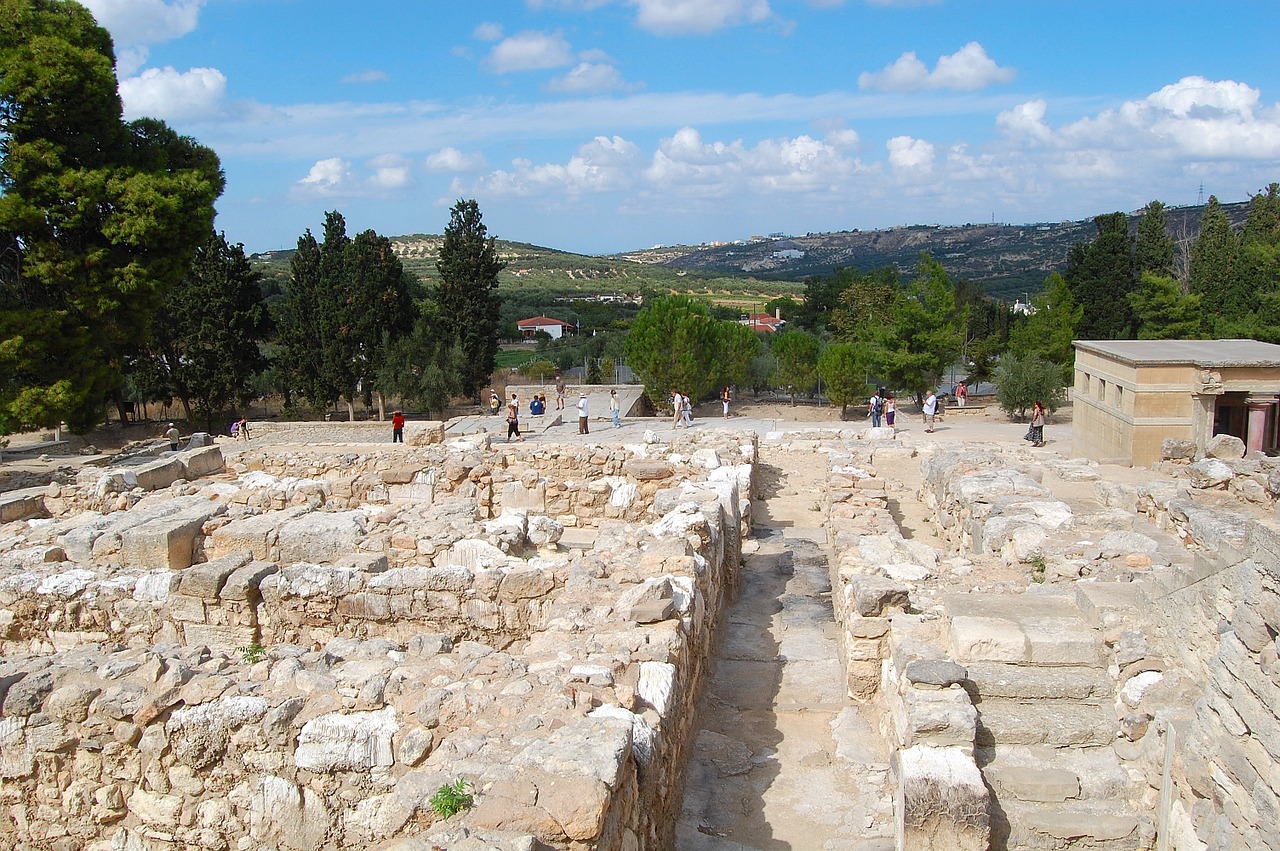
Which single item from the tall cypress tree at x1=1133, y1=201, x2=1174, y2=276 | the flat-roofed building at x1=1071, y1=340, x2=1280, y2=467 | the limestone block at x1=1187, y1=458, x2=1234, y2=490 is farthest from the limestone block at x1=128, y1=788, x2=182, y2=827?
the tall cypress tree at x1=1133, y1=201, x2=1174, y2=276

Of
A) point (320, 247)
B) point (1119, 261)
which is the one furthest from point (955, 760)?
point (1119, 261)

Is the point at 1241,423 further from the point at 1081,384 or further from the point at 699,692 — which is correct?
the point at 699,692

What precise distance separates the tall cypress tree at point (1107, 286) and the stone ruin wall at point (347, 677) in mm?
29225

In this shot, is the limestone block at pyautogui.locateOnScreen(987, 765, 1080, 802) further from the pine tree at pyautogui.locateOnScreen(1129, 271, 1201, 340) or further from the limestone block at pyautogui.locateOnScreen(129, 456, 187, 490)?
the pine tree at pyautogui.locateOnScreen(1129, 271, 1201, 340)

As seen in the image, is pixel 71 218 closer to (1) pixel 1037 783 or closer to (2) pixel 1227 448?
(1) pixel 1037 783

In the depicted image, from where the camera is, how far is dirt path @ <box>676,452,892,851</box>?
4.80 meters

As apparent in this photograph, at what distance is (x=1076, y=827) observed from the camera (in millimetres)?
4492

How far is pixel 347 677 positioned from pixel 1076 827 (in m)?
3.69

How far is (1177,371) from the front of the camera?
15367mm

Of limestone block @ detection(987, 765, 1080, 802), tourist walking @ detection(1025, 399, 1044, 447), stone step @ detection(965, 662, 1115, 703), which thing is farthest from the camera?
tourist walking @ detection(1025, 399, 1044, 447)

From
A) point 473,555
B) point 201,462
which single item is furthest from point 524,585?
point 201,462

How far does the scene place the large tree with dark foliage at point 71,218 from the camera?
18359 mm

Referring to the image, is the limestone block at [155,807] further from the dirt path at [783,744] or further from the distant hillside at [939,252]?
the distant hillside at [939,252]

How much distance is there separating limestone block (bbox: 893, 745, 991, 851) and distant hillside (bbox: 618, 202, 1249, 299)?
84.8 metres
